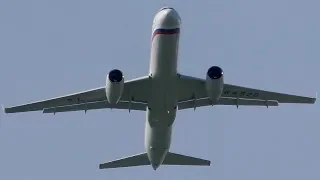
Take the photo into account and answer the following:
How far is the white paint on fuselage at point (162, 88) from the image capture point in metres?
37.0

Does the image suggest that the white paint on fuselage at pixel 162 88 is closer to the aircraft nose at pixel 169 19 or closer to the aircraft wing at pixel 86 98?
the aircraft nose at pixel 169 19

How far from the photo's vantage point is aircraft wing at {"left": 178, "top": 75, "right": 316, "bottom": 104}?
4025 cm

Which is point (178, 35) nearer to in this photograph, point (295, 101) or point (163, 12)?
point (163, 12)

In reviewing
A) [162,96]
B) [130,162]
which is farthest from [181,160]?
[162,96]

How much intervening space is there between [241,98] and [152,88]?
6.52 metres

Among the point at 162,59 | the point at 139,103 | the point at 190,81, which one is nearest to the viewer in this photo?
the point at 162,59

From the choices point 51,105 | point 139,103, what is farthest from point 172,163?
point 51,105

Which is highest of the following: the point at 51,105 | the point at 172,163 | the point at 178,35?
the point at 178,35

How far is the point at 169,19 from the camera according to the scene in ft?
121

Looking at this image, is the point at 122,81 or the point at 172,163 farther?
the point at 172,163

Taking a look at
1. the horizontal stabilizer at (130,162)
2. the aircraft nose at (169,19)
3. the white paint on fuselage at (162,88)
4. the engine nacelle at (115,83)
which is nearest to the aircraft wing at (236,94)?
the white paint on fuselage at (162,88)

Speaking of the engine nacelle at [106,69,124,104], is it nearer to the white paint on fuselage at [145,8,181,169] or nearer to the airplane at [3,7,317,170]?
the airplane at [3,7,317,170]

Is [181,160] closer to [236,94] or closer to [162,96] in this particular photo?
[236,94]

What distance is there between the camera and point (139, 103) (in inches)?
1671
